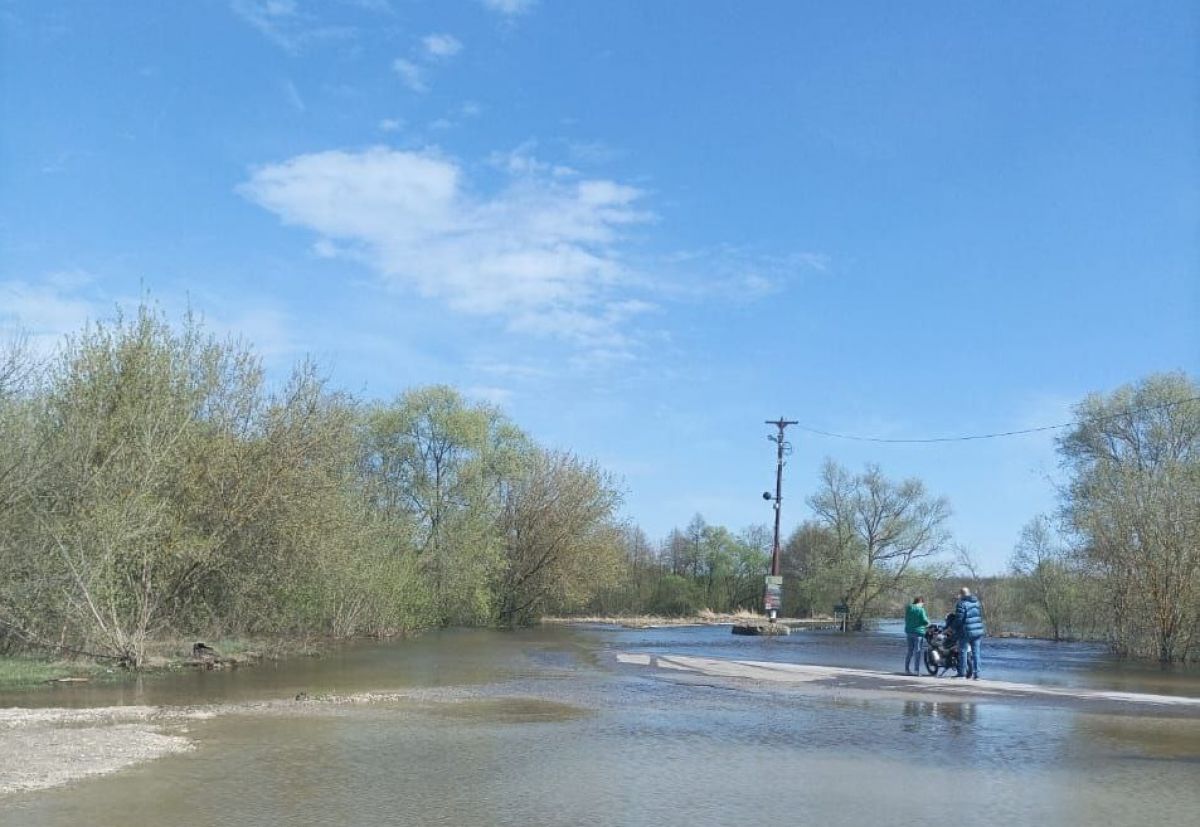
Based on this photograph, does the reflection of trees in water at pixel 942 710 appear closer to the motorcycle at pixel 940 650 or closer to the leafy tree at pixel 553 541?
the motorcycle at pixel 940 650

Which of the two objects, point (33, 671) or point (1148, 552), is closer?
point (33, 671)

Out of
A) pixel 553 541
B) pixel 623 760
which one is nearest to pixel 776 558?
pixel 553 541

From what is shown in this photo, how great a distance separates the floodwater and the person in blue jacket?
11.9ft

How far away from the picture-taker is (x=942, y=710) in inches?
595

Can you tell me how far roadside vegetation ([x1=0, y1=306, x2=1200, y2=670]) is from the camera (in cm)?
1936

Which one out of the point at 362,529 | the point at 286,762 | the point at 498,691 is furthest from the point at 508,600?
the point at 286,762

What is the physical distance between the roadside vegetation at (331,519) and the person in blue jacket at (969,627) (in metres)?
11.3

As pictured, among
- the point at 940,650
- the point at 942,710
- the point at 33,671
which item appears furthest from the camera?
the point at 940,650

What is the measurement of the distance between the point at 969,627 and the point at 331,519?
16177 mm

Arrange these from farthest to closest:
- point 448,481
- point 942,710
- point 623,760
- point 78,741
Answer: point 448,481 → point 942,710 → point 78,741 → point 623,760

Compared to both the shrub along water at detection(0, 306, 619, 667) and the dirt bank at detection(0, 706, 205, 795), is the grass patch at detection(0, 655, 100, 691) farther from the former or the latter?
the dirt bank at detection(0, 706, 205, 795)

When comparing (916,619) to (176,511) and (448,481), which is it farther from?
(448,481)

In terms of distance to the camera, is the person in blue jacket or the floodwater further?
the person in blue jacket

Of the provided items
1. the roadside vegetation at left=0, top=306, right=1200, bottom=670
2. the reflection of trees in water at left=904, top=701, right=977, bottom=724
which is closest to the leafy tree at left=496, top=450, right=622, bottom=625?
the roadside vegetation at left=0, top=306, right=1200, bottom=670
